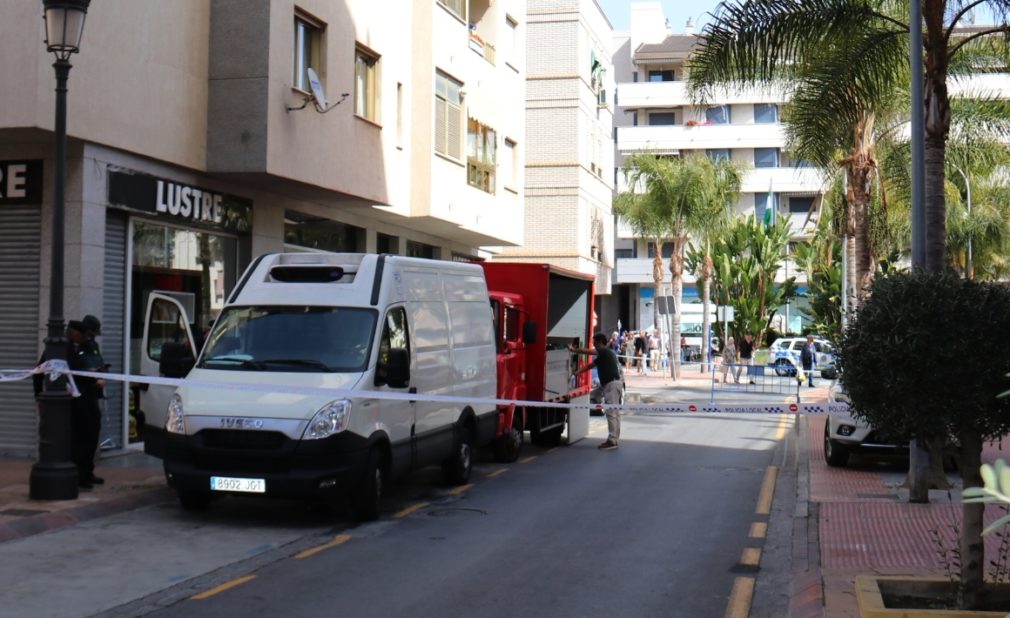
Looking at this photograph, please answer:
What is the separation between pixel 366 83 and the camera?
21906 mm

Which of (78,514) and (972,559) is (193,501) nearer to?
(78,514)

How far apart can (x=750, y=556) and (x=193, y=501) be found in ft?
18.1

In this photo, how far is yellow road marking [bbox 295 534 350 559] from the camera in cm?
989

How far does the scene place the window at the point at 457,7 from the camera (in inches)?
983

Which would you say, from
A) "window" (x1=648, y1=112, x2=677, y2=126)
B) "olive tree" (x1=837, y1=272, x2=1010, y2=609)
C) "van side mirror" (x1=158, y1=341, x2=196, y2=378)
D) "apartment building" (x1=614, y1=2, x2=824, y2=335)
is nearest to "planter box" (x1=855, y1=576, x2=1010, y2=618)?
"olive tree" (x1=837, y1=272, x2=1010, y2=609)

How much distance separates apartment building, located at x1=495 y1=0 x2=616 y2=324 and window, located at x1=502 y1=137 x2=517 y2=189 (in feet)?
38.5

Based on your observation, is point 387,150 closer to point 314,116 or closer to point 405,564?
point 314,116

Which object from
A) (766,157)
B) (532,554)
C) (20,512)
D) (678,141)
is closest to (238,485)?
(20,512)

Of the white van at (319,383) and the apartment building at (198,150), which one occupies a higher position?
the apartment building at (198,150)

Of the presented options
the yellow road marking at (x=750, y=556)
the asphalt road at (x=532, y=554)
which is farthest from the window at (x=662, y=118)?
the yellow road marking at (x=750, y=556)

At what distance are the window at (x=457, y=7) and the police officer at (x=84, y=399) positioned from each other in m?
14.1

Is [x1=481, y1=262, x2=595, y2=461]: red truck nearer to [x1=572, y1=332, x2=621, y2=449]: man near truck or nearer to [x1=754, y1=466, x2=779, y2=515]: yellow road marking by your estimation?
[x1=572, y1=332, x2=621, y2=449]: man near truck

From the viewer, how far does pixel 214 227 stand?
18562 millimetres

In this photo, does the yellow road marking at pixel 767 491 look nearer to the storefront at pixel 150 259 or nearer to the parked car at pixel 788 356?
the storefront at pixel 150 259
